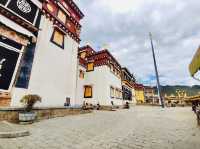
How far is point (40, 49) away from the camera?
11352 millimetres

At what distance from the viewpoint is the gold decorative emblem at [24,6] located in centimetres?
1007

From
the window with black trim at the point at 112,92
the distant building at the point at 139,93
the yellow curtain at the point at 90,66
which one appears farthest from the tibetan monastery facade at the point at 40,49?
the distant building at the point at 139,93

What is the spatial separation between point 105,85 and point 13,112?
14.4 metres

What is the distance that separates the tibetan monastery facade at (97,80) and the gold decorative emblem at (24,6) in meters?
11.1

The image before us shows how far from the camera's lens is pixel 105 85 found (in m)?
21.5

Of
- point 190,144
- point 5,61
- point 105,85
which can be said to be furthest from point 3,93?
point 105,85

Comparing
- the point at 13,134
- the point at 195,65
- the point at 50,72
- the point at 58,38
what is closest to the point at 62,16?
the point at 58,38

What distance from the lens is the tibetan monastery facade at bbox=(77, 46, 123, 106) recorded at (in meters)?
21.2

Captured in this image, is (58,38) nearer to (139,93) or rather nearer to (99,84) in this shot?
(99,84)

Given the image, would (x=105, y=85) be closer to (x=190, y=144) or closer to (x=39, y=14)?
(x=39, y=14)

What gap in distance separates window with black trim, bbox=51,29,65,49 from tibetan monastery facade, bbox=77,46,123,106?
7234 millimetres

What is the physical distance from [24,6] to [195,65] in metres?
11.1

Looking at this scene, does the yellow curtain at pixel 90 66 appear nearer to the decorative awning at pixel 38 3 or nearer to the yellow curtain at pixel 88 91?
the yellow curtain at pixel 88 91

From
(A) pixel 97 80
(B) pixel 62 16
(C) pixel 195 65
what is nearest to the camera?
(C) pixel 195 65
